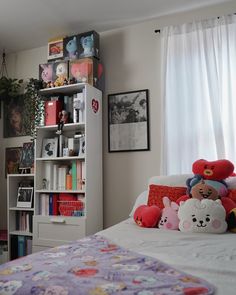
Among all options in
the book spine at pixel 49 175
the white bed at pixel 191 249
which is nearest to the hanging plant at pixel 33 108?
the book spine at pixel 49 175

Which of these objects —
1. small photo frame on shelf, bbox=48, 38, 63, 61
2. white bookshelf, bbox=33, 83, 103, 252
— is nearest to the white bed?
white bookshelf, bbox=33, 83, 103, 252

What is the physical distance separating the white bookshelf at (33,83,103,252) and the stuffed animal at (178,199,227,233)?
102cm

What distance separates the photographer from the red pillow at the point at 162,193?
2053mm

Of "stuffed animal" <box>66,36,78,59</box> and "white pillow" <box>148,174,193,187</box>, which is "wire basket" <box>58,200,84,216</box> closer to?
"white pillow" <box>148,174,193,187</box>

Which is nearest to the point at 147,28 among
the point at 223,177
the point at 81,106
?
the point at 81,106

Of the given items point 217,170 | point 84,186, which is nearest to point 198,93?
point 217,170

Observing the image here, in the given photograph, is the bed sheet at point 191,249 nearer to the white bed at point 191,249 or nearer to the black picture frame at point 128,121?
the white bed at point 191,249

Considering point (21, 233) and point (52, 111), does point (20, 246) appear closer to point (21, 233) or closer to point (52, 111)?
point (21, 233)

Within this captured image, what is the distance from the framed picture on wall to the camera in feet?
10.5

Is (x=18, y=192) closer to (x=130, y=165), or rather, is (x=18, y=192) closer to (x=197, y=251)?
(x=130, y=165)

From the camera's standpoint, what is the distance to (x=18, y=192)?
10.0ft

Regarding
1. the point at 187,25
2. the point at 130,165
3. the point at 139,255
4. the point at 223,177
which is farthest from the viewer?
the point at 130,165

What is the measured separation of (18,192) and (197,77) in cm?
212

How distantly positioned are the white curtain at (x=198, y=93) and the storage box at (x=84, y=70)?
65 cm
